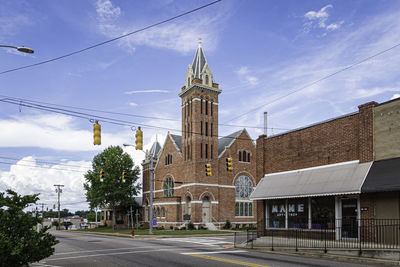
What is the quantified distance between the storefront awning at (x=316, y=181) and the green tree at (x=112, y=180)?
36308mm

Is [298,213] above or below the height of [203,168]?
below

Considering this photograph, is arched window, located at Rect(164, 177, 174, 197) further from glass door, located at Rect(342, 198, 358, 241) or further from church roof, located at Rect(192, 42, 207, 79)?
glass door, located at Rect(342, 198, 358, 241)

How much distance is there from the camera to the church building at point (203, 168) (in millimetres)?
49969

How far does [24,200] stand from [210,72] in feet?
144

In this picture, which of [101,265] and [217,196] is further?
[217,196]

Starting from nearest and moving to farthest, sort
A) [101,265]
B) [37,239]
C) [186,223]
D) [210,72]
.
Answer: [37,239] < [101,265] < [186,223] < [210,72]

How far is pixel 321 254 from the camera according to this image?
17.2 meters

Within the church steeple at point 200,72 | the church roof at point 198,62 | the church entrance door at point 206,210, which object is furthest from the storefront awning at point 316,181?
the church roof at point 198,62

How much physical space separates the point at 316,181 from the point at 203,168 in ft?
95.3

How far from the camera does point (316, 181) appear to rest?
858 inches

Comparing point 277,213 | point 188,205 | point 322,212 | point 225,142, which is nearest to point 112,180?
point 188,205

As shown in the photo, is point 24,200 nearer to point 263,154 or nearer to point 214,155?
point 263,154

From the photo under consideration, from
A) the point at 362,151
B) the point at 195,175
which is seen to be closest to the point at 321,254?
the point at 362,151

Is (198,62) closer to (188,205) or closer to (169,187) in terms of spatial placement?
(169,187)
